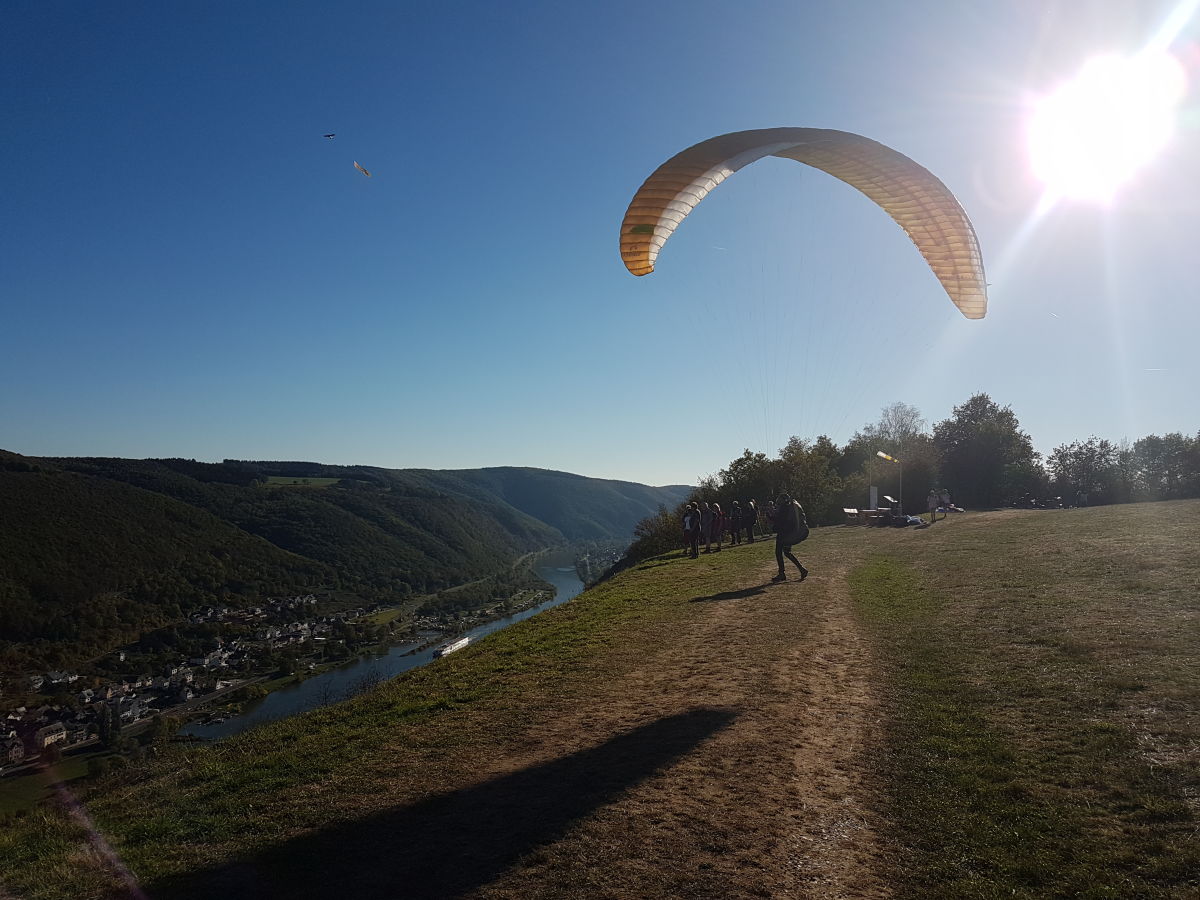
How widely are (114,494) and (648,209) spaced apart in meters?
99.1

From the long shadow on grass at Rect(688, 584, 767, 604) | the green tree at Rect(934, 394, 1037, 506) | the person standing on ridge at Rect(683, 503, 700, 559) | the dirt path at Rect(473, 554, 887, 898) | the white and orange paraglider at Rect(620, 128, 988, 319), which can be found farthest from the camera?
the green tree at Rect(934, 394, 1037, 506)

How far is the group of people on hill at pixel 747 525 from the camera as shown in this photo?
48.4ft

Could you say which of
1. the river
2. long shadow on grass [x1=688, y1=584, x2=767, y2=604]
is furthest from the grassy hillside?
the river

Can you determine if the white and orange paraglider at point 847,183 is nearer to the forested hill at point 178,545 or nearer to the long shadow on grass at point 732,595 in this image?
the long shadow on grass at point 732,595

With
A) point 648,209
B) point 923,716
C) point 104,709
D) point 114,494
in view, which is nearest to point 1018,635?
point 923,716

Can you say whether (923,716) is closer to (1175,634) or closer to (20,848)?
(1175,634)

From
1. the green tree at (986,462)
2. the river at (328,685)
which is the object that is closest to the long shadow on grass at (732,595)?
the river at (328,685)

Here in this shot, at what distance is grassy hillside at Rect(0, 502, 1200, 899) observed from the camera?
4059 mm

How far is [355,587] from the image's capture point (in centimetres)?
10431

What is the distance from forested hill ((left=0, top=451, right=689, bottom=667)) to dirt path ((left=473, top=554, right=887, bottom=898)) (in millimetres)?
70574

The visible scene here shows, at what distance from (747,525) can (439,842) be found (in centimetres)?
2244

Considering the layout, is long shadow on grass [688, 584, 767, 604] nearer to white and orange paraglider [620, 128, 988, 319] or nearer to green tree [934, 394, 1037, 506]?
white and orange paraglider [620, 128, 988, 319]

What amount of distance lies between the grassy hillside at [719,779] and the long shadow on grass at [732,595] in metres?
3.04

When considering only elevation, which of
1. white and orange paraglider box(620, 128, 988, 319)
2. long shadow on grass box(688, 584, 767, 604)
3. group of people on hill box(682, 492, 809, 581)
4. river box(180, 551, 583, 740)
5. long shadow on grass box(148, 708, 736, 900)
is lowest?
river box(180, 551, 583, 740)
